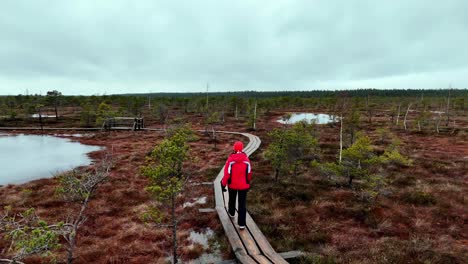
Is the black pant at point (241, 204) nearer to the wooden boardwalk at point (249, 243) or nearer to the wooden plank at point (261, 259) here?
the wooden boardwalk at point (249, 243)

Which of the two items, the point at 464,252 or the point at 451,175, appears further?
the point at 451,175

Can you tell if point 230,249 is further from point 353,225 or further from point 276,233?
point 353,225

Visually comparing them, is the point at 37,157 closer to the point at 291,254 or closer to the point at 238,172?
the point at 238,172

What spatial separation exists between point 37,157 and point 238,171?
2670 centimetres

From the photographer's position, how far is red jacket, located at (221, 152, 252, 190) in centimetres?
904

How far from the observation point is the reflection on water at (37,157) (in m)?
20.8

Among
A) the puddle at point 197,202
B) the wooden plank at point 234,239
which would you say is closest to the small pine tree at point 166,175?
the wooden plank at point 234,239

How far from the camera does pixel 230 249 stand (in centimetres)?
938

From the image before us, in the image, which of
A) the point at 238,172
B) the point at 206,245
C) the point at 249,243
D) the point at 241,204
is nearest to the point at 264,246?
the point at 249,243

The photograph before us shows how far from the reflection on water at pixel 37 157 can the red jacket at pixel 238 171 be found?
1458 centimetres

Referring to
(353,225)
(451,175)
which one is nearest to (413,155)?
(451,175)

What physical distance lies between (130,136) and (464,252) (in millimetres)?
38966

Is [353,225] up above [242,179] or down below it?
below

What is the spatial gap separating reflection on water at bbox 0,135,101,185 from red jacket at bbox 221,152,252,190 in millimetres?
14579
